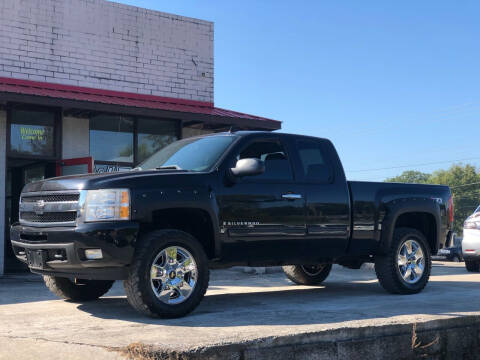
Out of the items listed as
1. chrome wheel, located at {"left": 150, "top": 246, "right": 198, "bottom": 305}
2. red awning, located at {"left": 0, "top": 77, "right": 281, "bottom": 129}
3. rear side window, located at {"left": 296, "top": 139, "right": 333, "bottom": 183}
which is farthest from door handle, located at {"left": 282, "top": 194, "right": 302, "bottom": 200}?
red awning, located at {"left": 0, "top": 77, "right": 281, "bottom": 129}

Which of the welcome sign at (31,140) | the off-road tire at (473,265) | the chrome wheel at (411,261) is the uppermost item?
the welcome sign at (31,140)

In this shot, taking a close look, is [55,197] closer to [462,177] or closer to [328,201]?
[328,201]

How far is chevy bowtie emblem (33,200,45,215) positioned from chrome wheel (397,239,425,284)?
446 centimetres

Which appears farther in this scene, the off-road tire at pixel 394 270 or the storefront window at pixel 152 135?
the storefront window at pixel 152 135

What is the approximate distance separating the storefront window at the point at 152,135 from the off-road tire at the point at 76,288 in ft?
25.1

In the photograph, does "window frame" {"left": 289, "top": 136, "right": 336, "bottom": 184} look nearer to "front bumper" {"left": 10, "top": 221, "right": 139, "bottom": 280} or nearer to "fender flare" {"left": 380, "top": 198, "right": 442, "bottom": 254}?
"fender flare" {"left": 380, "top": 198, "right": 442, "bottom": 254}

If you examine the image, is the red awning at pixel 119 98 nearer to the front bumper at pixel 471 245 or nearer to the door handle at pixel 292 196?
the front bumper at pixel 471 245

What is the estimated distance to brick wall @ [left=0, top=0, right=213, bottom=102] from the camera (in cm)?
1452

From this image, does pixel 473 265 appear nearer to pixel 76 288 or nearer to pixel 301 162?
pixel 301 162

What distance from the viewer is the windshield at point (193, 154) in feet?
23.6

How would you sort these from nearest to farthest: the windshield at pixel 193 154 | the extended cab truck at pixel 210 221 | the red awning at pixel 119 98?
the extended cab truck at pixel 210 221
the windshield at pixel 193 154
the red awning at pixel 119 98

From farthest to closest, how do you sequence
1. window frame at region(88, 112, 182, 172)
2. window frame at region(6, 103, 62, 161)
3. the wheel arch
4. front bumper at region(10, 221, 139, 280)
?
window frame at region(88, 112, 182, 172), window frame at region(6, 103, 62, 161), the wheel arch, front bumper at region(10, 221, 139, 280)

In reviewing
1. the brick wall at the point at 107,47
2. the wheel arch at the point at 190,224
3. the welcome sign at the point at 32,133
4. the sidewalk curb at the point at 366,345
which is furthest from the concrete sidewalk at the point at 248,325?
the brick wall at the point at 107,47

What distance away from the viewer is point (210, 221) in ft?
22.3
